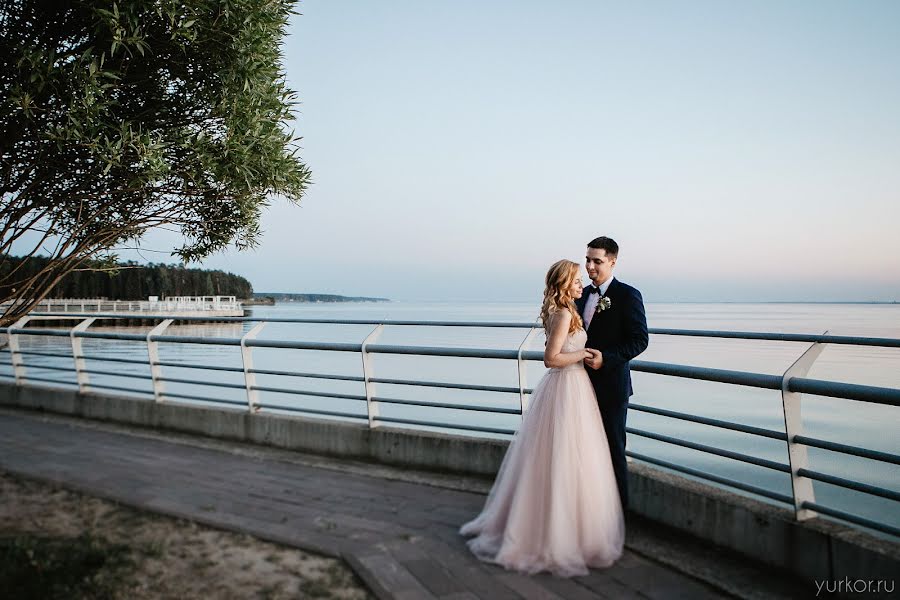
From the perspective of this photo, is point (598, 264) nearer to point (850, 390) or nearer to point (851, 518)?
point (850, 390)

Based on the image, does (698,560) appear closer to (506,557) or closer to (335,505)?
(506,557)

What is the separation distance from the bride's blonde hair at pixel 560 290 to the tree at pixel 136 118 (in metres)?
3.53

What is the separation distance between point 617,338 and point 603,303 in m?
0.26

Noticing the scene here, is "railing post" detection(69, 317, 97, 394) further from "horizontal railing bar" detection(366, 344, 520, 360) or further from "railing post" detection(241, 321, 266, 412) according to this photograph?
"horizontal railing bar" detection(366, 344, 520, 360)

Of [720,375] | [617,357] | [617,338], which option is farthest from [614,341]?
[720,375]

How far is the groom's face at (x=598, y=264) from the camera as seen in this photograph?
15.2ft

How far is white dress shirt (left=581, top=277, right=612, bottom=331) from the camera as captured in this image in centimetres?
479

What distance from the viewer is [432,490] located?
5.96 meters

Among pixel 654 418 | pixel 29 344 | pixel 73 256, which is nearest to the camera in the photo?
pixel 73 256

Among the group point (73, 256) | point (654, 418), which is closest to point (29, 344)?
point (654, 418)

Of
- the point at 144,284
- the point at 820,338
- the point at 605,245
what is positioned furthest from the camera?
the point at 144,284

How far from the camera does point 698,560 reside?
4254 mm

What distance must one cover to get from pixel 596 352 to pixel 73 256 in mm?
6103

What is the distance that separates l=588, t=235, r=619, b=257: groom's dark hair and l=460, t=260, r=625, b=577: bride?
0.34 meters
